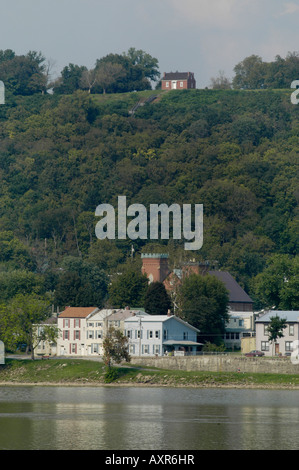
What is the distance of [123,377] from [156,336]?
1775cm

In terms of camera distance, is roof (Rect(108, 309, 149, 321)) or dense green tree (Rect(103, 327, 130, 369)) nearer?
dense green tree (Rect(103, 327, 130, 369))

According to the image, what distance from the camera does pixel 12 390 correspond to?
3703 inches

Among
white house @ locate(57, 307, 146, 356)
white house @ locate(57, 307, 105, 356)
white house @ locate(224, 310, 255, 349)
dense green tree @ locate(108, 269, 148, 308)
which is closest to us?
white house @ locate(57, 307, 146, 356)

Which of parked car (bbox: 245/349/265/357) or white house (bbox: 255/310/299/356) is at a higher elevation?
white house (bbox: 255/310/299/356)

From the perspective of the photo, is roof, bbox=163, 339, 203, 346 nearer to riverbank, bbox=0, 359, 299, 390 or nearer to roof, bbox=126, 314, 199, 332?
roof, bbox=126, 314, 199, 332

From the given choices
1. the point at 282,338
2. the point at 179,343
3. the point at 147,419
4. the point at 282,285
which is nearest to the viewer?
the point at 147,419

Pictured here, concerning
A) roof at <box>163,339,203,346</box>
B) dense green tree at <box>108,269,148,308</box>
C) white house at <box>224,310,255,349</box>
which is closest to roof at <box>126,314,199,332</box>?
roof at <box>163,339,203,346</box>

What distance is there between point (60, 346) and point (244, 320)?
82.5 feet

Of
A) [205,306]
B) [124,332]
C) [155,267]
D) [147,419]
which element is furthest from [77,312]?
[147,419]

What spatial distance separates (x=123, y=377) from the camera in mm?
97812

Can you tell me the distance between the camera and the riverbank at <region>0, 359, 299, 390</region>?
3772 inches

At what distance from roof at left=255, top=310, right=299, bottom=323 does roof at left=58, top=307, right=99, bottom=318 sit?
67.6 ft

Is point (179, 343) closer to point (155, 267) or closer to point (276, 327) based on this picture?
point (276, 327)
